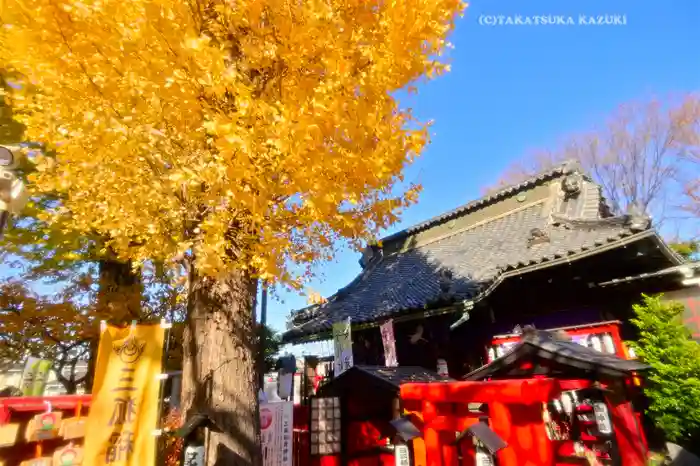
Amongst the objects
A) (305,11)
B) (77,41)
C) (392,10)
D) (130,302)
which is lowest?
(130,302)

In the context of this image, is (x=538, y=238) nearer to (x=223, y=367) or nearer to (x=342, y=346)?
(x=342, y=346)

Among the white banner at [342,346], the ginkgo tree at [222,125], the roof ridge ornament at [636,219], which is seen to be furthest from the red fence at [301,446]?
the roof ridge ornament at [636,219]

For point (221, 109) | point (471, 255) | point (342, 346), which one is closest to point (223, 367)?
point (221, 109)

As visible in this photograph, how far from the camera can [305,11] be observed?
3980 mm

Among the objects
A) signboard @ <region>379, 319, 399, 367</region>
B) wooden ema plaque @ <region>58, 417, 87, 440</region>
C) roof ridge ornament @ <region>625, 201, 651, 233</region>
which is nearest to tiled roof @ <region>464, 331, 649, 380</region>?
roof ridge ornament @ <region>625, 201, 651, 233</region>

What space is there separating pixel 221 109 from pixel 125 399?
3543 millimetres

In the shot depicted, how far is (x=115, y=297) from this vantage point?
9688 millimetres

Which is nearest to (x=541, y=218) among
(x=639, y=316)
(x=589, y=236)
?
(x=589, y=236)

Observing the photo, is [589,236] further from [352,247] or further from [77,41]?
[77,41]

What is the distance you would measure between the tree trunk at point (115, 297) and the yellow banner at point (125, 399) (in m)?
5.33

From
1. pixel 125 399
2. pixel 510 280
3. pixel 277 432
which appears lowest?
pixel 277 432

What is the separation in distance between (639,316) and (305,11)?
24.5 ft

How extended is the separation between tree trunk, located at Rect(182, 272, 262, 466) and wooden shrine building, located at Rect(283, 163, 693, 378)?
4.66 m

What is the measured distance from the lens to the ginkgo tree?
3.60 m
